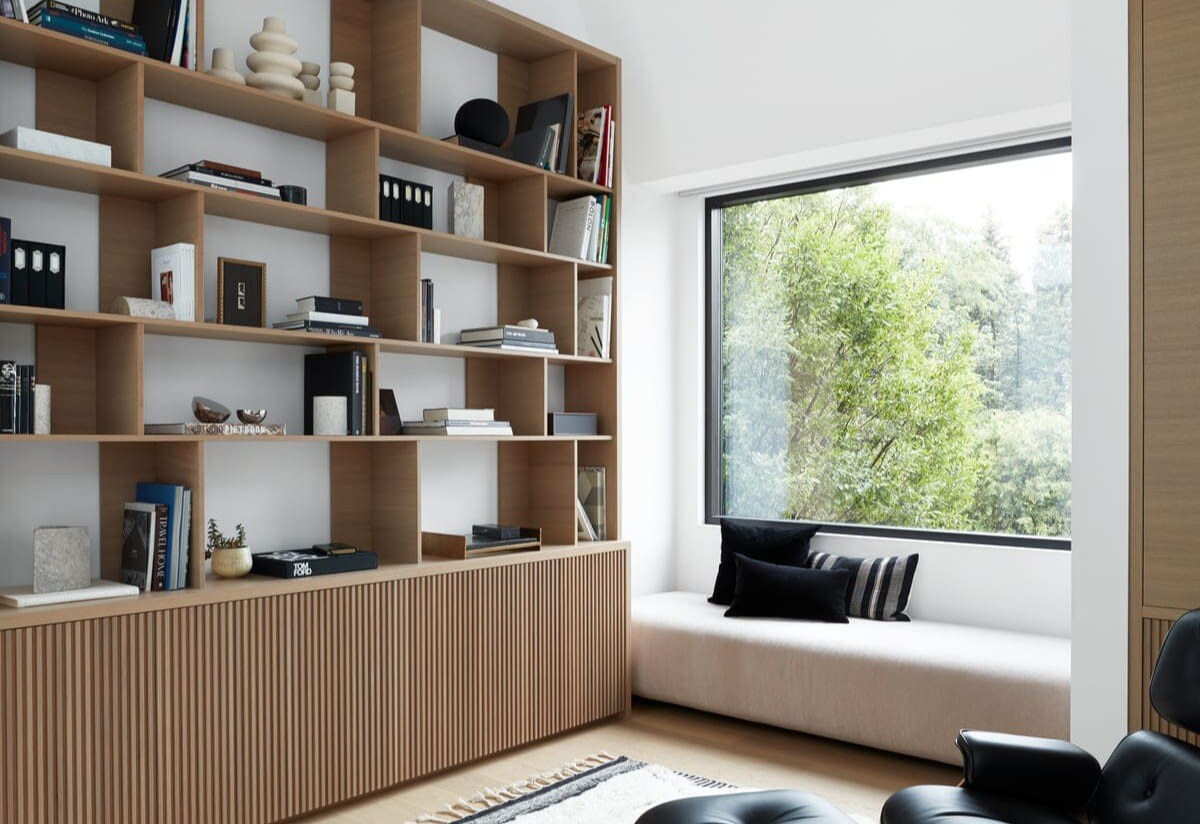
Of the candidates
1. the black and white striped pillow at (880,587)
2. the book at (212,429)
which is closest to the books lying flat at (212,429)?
the book at (212,429)

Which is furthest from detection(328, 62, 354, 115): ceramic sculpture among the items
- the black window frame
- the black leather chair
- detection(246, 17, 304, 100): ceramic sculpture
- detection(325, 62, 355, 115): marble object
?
the black leather chair

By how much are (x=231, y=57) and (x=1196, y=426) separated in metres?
2.89

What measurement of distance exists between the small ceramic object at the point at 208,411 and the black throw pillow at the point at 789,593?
221 cm

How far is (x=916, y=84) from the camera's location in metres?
3.91

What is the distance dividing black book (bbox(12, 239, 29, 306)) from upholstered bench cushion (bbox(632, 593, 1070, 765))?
2.68 meters

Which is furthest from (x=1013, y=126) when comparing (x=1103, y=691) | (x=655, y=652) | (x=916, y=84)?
(x=655, y=652)

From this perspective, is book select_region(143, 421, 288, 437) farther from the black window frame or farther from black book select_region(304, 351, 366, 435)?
the black window frame

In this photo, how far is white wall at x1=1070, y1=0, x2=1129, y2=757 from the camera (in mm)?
2787

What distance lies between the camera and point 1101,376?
282cm

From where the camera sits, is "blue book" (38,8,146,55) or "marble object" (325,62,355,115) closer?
"blue book" (38,8,146,55)

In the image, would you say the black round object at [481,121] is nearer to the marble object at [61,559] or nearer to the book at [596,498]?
the book at [596,498]

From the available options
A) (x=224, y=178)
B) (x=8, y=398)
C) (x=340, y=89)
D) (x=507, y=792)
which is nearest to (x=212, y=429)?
(x=8, y=398)

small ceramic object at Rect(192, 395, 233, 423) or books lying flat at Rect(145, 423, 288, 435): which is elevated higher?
small ceramic object at Rect(192, 395, 233, 423)

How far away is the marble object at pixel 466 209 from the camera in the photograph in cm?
378
